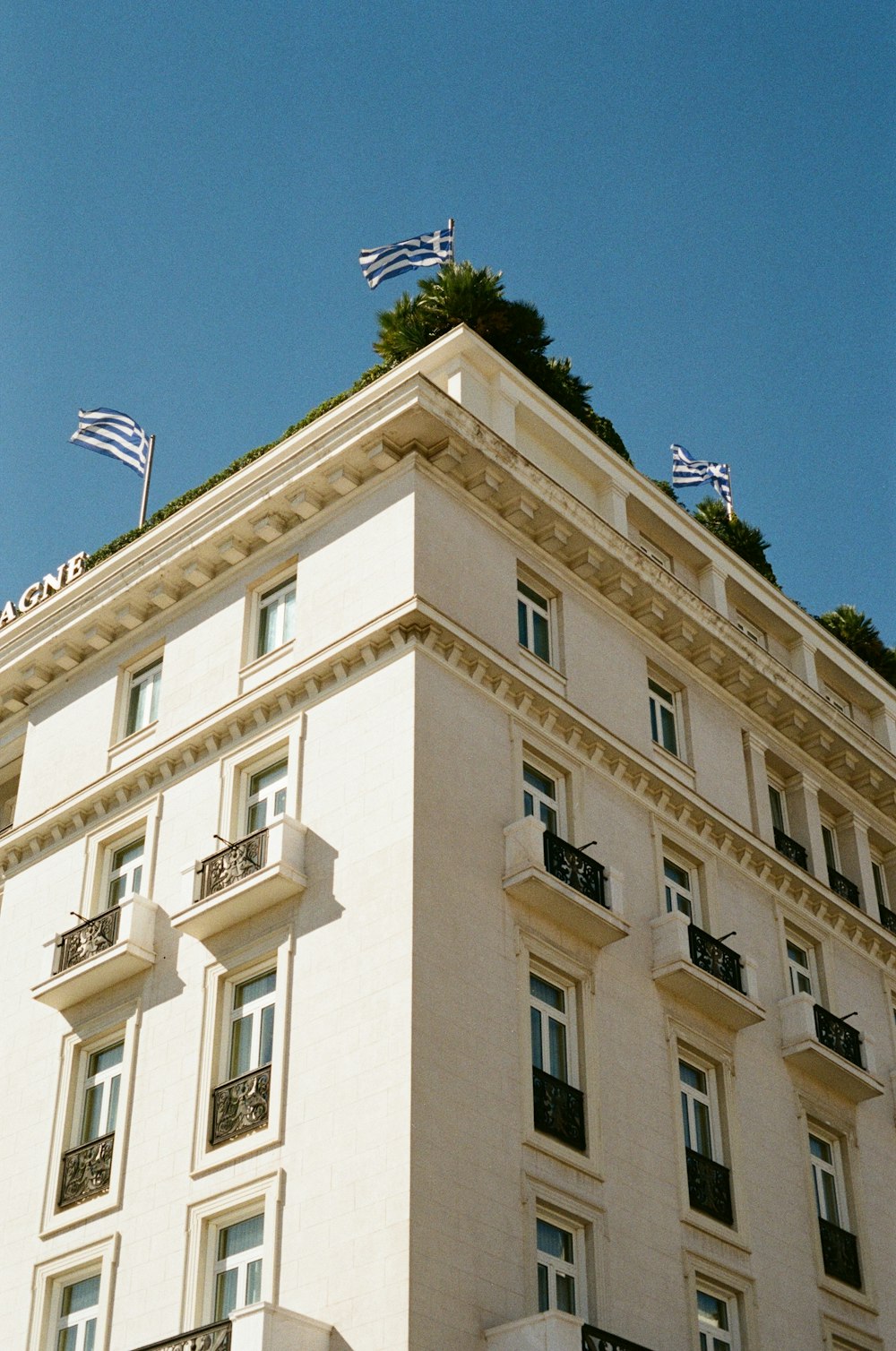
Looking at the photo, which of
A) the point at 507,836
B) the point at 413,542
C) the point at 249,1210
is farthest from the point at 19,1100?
the point at 413,542

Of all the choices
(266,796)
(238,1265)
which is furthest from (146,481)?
(238,1265)

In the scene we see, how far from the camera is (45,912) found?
103 ft

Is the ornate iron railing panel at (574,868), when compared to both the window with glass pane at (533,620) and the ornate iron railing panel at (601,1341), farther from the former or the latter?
the ornate iron railing panel at (601,1341)

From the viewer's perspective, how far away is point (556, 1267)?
963 inches

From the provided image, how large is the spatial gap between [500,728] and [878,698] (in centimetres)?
1586

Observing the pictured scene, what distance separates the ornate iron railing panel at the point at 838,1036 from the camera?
104ft

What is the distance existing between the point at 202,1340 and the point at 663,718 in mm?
15030

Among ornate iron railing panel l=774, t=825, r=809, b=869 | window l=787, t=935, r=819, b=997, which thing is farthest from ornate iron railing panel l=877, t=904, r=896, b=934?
window l=787, t=935, r=819, b=997

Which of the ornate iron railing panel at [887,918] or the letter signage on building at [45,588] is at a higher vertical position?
the letter signage on building at [45,588]

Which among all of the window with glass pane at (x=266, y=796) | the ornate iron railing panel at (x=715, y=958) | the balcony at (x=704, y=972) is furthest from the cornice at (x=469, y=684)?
the balcony at (x=704, y=972)

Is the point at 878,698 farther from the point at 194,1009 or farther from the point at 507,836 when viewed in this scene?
the point at 194,1009

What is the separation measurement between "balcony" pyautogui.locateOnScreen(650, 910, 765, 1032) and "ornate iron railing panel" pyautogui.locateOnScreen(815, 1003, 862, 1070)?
1.96 metres

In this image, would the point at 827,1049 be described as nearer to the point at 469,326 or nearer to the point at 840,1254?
the point at 840,1254

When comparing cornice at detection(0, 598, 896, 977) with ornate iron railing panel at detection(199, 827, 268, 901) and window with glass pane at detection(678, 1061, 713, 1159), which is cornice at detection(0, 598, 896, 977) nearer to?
ornate iron railing panel at detection(199, 827, 268, 901)
